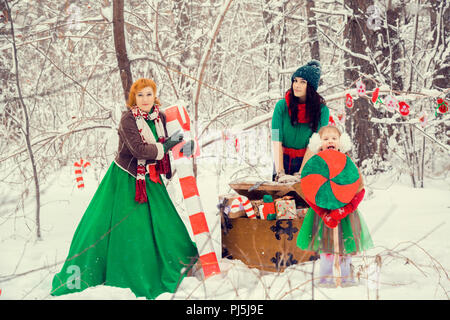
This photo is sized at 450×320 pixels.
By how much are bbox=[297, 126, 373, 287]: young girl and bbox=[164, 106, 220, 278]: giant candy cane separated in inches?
26.9

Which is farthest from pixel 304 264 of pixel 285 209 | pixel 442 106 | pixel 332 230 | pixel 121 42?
pixel 121 42

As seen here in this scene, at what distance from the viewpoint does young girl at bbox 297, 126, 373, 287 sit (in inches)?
98.9

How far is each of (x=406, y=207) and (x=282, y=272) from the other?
8.19 ft

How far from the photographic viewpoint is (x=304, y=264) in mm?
2986

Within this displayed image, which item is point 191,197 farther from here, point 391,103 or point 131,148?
point 391,103

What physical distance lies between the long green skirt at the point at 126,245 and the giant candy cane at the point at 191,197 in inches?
5.9

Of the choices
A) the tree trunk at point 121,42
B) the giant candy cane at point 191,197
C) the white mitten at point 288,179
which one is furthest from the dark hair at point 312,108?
the tree trunk at point 121,42

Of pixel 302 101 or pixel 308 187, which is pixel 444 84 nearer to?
pixel 302 101

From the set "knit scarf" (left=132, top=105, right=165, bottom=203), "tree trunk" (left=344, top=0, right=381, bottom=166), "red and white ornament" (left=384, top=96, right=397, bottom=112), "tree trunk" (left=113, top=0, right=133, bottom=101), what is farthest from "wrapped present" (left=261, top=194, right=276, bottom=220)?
"tree trunk" (left=344, top=0, right=381, bottom=166)

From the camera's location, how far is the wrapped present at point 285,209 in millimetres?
3119

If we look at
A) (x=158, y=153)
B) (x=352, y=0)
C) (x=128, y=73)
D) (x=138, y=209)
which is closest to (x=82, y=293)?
(x=138, y=209)

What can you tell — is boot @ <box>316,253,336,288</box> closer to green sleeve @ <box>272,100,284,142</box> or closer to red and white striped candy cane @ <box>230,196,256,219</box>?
red and white striped candy cane @ <box>230,196,256,219</box>

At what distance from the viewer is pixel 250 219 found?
10.5 feet

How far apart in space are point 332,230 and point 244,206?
810 mm
